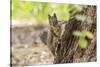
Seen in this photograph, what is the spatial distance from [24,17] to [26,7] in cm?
11

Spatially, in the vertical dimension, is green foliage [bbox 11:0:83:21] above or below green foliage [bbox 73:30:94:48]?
above

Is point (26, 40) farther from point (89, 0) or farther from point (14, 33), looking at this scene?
point (89, 0)

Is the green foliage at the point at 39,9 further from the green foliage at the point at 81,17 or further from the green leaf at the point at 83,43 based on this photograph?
the green leaf at the point at 83,43

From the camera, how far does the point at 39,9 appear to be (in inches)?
80.7

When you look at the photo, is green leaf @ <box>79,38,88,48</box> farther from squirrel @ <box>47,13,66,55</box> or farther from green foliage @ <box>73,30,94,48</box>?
squirrel @ <box>47,13,66,55</box>

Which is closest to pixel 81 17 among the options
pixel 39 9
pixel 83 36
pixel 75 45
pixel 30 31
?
pixel 83 36

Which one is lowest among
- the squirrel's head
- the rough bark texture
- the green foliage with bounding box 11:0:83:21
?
the rough bark texture

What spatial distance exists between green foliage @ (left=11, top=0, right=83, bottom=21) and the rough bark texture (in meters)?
0.12

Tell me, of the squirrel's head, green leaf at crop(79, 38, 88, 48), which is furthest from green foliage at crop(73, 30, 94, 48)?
the squirrel's head

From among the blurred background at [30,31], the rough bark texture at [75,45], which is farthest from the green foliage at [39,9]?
the rough bark texture at [75,45]

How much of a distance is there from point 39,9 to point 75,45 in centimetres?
59

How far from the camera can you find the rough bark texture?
6.92ft

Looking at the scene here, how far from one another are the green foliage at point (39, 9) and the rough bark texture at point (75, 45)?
116mm

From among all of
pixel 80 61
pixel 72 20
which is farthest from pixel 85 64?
pixel 72 20
